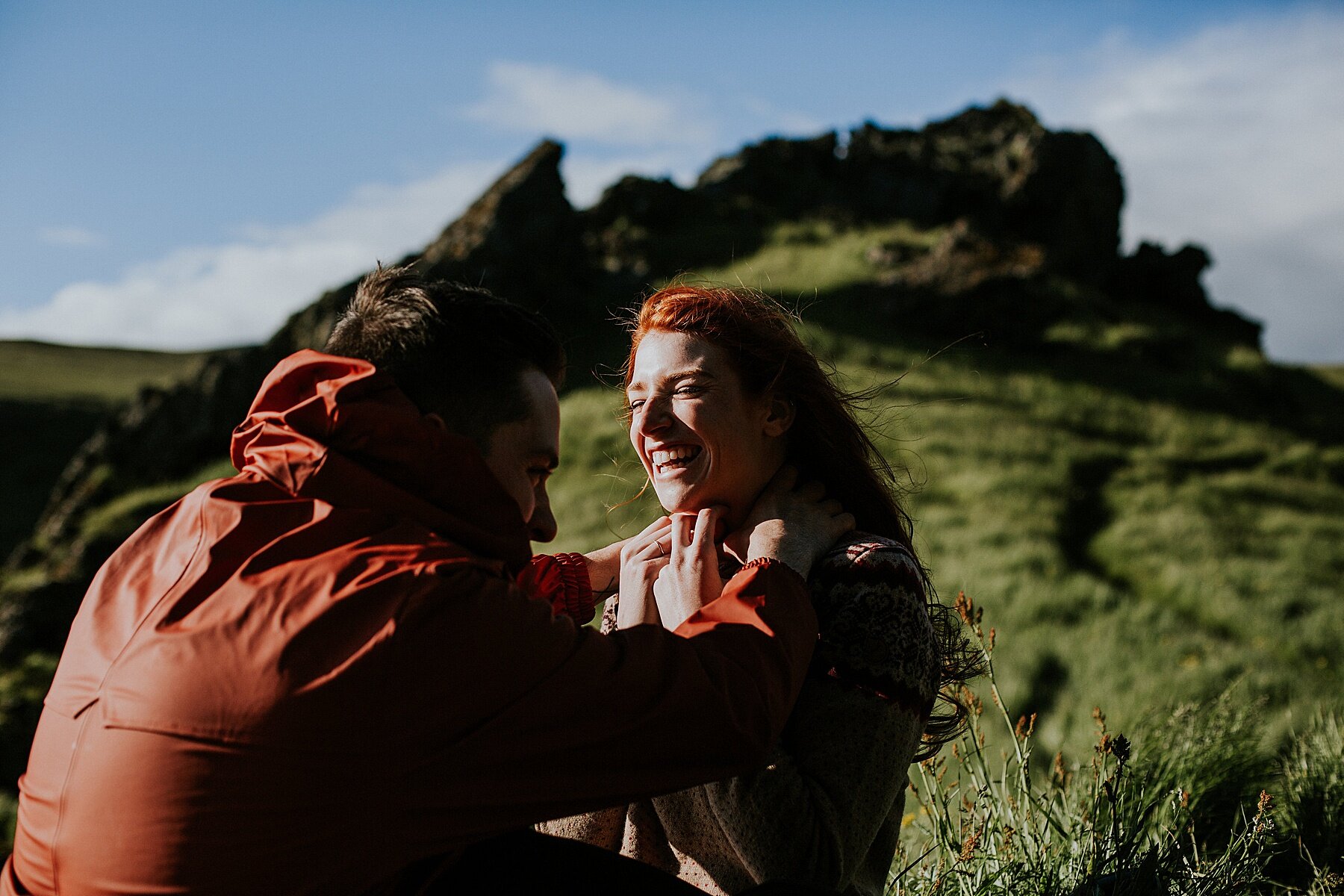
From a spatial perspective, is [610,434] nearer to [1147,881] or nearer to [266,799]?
[1147,881]

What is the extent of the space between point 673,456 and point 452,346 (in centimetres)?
100

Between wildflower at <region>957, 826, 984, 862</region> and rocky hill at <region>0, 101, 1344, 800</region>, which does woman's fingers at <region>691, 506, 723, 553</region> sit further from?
rocky hill at <region>0, 101, 1344, 800</region>

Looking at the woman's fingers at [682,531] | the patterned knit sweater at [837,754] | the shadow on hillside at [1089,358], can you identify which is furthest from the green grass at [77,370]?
the patterned knit sweater at [837,754]

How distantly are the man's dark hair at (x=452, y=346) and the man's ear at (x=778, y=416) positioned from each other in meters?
0.94

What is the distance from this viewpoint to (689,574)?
247 centimetres

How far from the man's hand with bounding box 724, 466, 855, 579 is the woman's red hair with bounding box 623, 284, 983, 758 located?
117 mm

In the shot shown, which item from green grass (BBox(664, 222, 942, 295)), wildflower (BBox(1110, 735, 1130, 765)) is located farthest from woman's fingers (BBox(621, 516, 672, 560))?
green grass (BBox(664, 222, 942, 295))

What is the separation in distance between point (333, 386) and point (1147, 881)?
2.47 meters

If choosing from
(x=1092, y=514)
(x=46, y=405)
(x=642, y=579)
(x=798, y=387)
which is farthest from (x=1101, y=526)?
(x=46, y=405)

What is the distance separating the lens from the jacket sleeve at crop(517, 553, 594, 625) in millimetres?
3066

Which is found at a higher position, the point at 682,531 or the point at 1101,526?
the point at 682,531

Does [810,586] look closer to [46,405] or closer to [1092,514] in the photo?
[1092,514]

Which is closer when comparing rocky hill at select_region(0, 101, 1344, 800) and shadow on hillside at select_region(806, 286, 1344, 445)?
rocky hill at select_region(0, 101, 1344, 800)

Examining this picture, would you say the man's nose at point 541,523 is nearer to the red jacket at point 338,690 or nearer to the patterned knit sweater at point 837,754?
the red jacket at point 338,690
